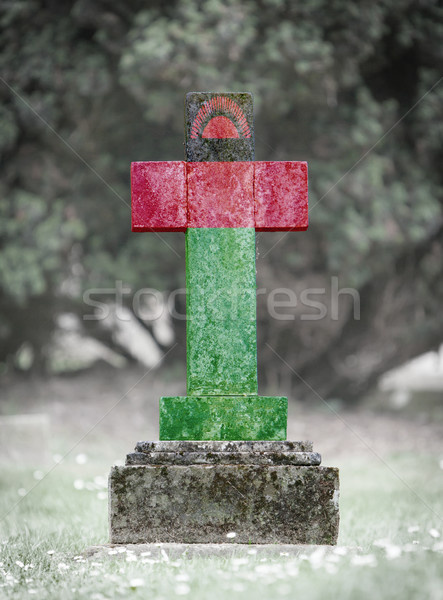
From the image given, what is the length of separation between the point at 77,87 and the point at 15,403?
4199mm

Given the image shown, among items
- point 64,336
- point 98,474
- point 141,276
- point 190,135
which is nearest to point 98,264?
point 141,276

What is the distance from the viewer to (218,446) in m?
3.40

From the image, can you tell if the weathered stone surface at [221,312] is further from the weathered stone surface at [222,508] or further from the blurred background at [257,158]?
the blurred background at [257,158]

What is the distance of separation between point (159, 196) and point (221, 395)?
1143mm

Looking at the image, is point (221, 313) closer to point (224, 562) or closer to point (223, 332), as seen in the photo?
point (223, 332)

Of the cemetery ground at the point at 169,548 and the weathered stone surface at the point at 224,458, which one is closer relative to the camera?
the cemetery ground at the point at 169,548

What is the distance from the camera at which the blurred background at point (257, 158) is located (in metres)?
7.66

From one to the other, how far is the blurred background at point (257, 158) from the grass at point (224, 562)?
2958mm

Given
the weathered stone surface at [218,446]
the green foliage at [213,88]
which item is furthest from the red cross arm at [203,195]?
the green foliage at [213,88]

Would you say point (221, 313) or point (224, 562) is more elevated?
point (221, 313)

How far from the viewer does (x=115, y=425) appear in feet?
28.9

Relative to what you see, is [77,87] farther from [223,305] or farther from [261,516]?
[261,516]

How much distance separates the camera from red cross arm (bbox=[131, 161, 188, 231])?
370 cm

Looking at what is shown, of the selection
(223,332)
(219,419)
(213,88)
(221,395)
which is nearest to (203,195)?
(223,332)
